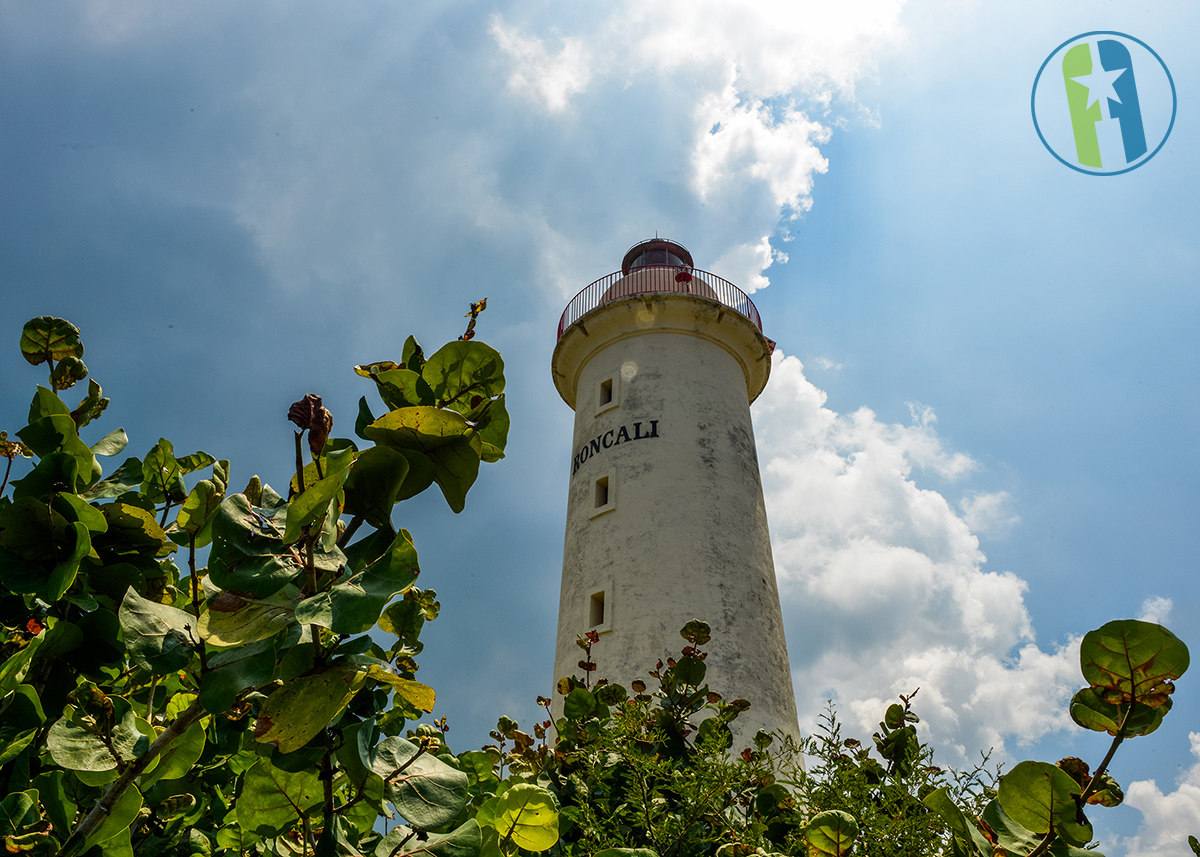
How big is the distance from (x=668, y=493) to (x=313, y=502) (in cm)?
1081

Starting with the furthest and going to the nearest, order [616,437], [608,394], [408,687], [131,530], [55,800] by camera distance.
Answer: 1. [608,394]
2. [616,437]
3. [131,530]
4. [55,800]
5. [408,687]

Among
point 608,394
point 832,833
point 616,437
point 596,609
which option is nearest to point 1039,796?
point 832,833

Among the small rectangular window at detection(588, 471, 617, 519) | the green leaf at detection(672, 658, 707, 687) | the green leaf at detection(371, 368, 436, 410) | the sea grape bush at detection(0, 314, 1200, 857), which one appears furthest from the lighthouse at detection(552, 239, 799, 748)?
the green leaf at detection(371, 368, 436, 410)

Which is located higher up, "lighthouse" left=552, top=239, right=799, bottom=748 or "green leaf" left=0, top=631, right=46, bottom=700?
"lighthouse" left=552, top=239, right=799, bottom=748

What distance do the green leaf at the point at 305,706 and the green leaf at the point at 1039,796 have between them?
97cm

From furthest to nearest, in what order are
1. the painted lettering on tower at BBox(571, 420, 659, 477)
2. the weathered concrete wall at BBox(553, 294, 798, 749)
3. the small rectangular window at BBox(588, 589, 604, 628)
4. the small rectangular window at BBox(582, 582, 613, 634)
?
1. the painted lettering on tower at BBox(571, 420, 659, 477)
2. the small rectangular window at BBox(588, 589, 604, 628)
3. the small rectangular window at BBox(582, 582, 613, 634)
4. the weathered concrete wall at BBox(553, 294, 798, 749)

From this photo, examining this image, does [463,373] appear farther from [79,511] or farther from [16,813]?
[16,813]

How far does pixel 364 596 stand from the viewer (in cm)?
87

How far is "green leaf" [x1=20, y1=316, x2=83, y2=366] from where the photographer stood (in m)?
1.64

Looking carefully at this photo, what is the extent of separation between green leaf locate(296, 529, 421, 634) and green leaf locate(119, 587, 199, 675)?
9.8 inches

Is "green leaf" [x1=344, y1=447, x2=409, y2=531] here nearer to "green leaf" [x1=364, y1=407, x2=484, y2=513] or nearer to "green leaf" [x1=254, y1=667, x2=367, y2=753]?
"green leaf" [x1=364, y1=407, x2=484, y2=513]

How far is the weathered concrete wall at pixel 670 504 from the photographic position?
10336mm

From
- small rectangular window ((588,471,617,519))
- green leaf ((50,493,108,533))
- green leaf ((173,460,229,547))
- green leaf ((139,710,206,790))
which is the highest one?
small rectangular window ((588,471,617,519))

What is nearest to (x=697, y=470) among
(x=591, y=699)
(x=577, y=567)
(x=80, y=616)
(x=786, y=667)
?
(x=577, y=567)
